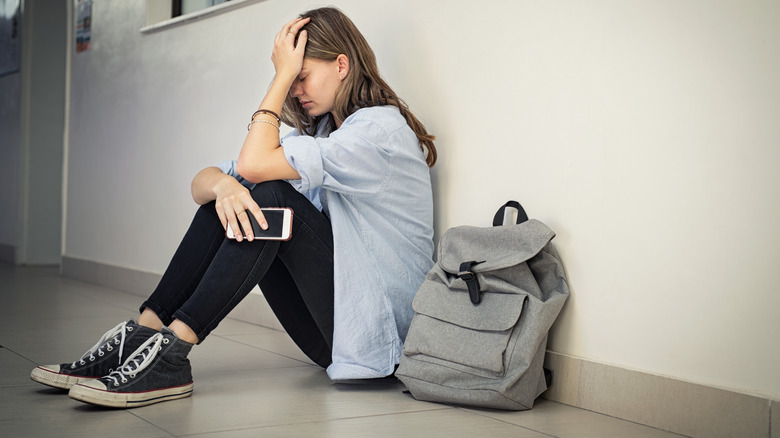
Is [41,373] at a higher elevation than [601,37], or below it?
below

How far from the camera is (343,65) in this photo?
1.85 meters

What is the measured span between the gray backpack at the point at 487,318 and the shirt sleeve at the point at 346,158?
0.21m

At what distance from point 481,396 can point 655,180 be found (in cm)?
52

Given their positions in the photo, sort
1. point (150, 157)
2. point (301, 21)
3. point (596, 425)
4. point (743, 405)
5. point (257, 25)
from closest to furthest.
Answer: point (743, 405) < point (596, 425) < point (301, 21) < point (257, 25) < point (150, 157)

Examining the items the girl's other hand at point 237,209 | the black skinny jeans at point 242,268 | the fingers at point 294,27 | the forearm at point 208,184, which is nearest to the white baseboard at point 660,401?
the black skinny jeans at point 242,268

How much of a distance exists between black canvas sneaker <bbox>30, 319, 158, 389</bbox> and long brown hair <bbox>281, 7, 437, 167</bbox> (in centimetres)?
68

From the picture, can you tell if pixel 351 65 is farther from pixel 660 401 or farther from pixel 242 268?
pixel 660 401

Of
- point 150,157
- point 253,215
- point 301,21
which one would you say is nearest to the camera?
point 253,215

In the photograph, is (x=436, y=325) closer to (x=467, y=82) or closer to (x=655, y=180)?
(x=655, y=180)

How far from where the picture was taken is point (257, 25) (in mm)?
2811

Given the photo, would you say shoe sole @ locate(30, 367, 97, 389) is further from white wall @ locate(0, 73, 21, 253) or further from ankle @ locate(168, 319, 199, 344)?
white wall @ locate(0, 73, 21, 253)

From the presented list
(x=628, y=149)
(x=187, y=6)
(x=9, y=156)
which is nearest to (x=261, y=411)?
(x=628, y=149)

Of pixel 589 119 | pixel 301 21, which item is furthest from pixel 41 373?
pixel 589 119

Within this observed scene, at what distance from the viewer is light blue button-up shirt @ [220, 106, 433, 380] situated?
1.62 meters
